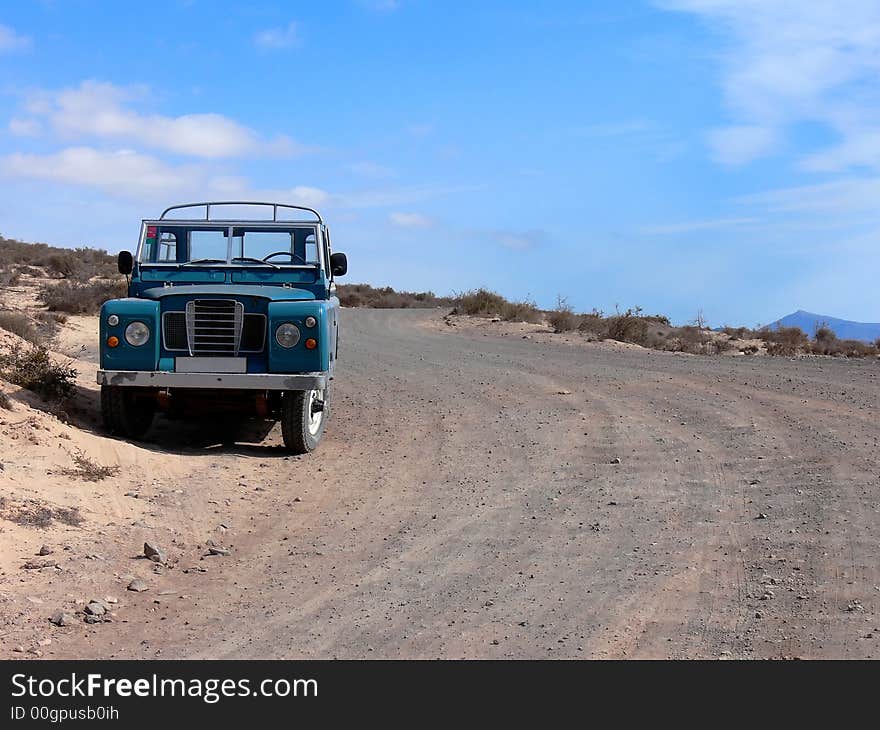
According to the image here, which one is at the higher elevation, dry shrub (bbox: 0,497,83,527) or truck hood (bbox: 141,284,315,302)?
truck hood (bbox: 141,284,315,302)

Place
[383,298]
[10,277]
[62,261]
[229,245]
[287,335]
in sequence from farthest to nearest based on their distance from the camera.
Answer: [383,298]
[62,261]
[10,277]
[229,245]
[287,335]

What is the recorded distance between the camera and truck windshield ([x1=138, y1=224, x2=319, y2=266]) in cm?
1102

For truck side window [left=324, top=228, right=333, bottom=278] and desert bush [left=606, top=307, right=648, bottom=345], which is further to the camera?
desert bush [left=606, top=307, right=648, bottom=345]

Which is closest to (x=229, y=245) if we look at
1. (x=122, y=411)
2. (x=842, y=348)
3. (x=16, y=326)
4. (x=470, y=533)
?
(x=122, y=411)

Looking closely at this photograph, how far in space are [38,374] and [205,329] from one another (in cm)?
197

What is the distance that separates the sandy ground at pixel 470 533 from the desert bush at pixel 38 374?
0.37 m

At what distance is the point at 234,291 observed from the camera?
9.80 m

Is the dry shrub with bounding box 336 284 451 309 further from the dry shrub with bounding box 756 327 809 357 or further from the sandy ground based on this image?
the sandy ground

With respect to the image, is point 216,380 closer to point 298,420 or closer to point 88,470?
point 298,420

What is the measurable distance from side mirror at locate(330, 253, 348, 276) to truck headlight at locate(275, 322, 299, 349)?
1.93 metres

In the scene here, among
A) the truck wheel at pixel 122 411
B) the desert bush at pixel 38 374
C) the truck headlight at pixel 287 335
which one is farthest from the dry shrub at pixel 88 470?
the desert bush at pixel 38 374

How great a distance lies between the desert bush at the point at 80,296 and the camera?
23.1m

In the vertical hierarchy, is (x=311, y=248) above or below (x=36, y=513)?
above

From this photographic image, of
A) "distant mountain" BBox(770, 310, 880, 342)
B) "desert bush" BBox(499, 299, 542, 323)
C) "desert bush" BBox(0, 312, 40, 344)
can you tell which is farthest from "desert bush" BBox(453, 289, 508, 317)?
"desert bush" BBox(0, 312, 40, 344)
